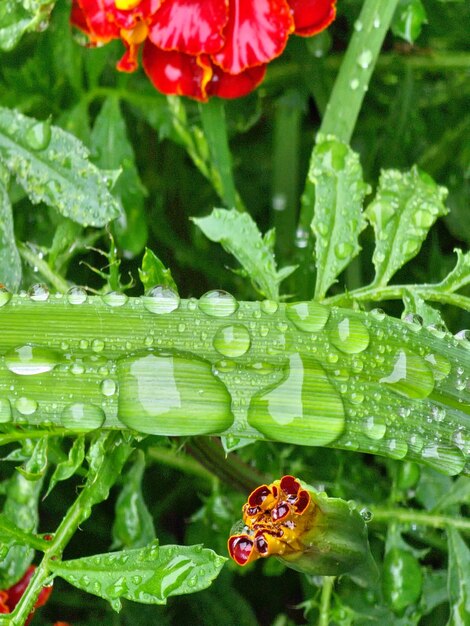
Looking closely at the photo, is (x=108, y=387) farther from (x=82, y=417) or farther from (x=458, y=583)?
(x=458, y=583)

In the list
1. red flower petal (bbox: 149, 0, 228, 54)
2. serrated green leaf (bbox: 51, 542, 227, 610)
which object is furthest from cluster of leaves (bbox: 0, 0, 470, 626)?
red flower petal (bbox: 149, 0, 228, 54)

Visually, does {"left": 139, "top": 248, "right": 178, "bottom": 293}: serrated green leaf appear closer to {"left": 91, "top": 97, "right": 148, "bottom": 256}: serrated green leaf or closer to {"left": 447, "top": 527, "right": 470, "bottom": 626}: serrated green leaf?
{"left": 91, "top": 97, "right": 148, "bottom": 256}: serrated green leaf

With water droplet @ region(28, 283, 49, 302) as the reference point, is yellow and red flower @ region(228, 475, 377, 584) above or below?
below

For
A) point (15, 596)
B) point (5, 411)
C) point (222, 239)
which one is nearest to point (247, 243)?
point (222, 239)

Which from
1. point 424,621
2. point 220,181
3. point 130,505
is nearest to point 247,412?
point 130,505

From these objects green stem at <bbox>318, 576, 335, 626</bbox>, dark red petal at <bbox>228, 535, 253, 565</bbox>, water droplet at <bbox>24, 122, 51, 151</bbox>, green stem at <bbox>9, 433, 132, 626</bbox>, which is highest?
water droplet at <bbox>24, 122, 51, 151</bbox>
